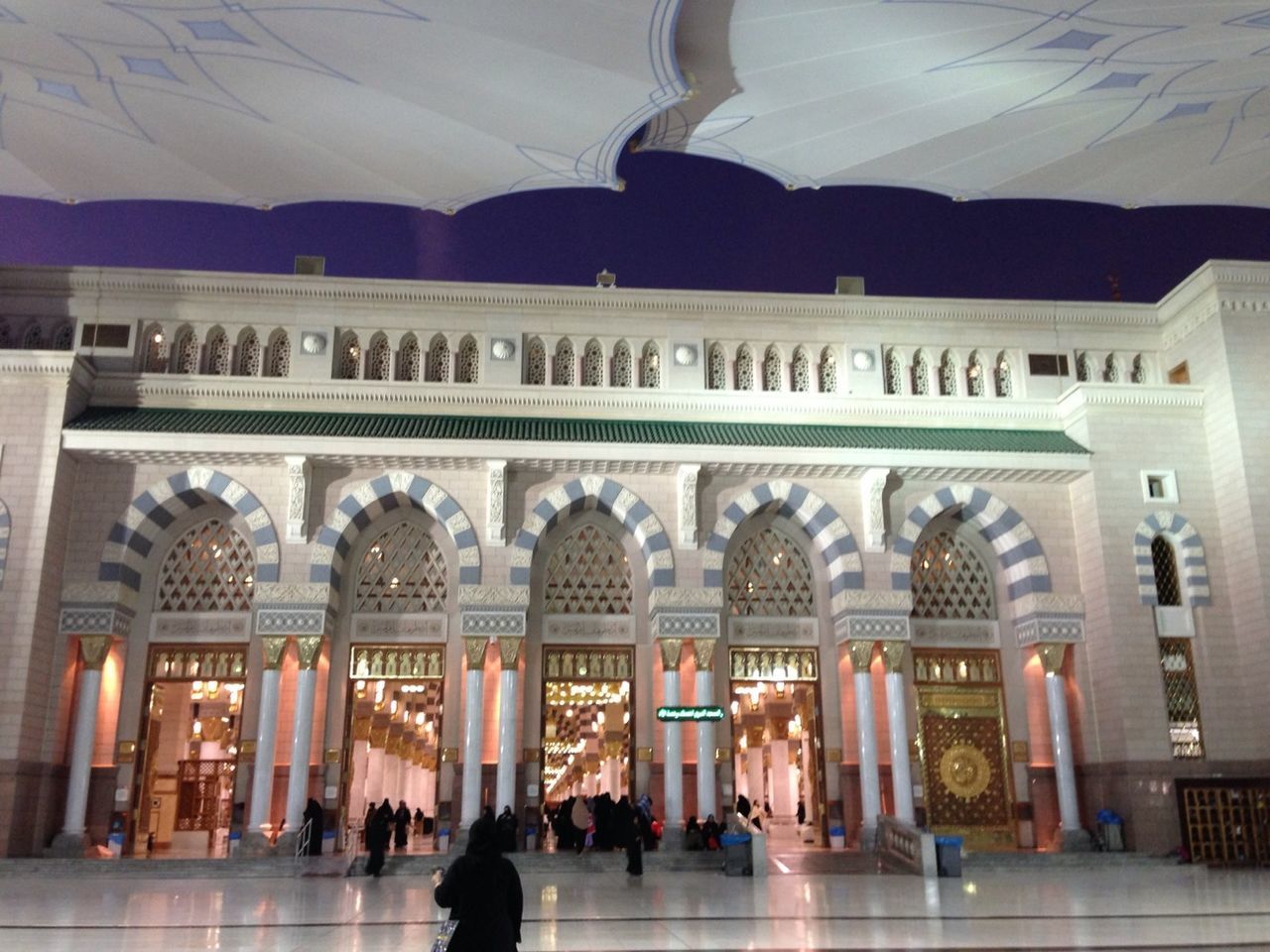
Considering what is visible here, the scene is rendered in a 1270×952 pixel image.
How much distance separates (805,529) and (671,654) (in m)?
3.55

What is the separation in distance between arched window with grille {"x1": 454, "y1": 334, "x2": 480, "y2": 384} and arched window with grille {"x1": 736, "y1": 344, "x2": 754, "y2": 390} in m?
5.09

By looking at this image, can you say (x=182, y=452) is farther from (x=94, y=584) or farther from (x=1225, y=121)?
(x=1225, y=121)

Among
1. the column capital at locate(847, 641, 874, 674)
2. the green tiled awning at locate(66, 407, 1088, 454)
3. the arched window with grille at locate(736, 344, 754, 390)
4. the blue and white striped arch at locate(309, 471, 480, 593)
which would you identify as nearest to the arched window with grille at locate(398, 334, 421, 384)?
the green tiled awning at locate(66, 407, 1088, 454)

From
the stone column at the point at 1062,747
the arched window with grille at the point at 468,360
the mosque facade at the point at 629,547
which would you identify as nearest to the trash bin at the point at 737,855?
the mosque facade at the point at 629,547

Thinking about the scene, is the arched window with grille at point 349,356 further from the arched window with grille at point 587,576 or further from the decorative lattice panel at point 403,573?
the arched window with grille at point 587,576

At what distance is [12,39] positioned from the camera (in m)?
13.7

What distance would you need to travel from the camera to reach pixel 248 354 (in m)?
20.9

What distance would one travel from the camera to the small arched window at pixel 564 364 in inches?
842

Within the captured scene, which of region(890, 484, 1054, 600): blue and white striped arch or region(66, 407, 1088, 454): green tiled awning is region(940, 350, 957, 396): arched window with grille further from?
region(890, 484, 1054, 600): blue and white striped arch

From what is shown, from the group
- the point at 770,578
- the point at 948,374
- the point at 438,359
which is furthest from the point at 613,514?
the point at 948,374

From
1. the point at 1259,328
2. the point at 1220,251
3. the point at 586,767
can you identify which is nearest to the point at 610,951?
the point at 1259,328

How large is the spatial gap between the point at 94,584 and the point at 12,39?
865 centimetres

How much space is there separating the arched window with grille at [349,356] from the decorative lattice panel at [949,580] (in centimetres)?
A: 1108

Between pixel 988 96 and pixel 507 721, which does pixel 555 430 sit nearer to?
pixel 507 721
